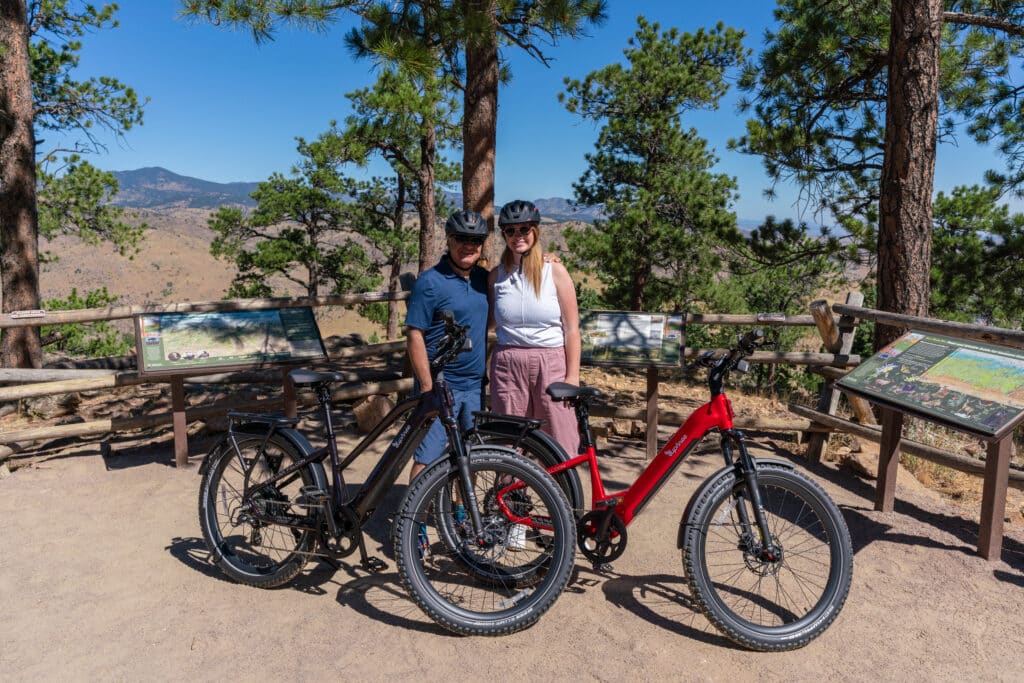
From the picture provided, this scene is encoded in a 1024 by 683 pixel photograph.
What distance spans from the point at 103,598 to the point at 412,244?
47.9ft

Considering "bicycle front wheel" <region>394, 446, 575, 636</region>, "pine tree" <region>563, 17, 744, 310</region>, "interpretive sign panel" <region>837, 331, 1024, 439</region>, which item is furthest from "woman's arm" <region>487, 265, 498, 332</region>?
"pine tree" <region>563, 17, 744, 310</region>

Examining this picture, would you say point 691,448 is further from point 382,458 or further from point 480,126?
point 480,126

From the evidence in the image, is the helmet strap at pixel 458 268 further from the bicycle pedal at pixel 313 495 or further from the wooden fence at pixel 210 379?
the wooden fence at pixel 210 379

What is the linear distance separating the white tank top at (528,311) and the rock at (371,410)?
2.62 metres

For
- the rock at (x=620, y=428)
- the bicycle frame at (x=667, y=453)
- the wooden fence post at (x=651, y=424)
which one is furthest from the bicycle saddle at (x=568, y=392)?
the rock at (x=620, y=428)

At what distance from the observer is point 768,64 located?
823cm

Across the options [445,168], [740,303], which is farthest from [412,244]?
[740,303]

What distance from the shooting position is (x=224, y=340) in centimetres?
492

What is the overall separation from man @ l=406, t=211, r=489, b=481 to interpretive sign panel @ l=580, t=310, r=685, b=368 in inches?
72.0

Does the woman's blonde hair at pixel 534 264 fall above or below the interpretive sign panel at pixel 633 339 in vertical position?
above

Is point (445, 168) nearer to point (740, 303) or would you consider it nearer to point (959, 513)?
point (740, 303)

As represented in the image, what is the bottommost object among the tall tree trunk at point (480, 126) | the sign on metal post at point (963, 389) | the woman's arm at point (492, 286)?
the sign on metal post at point (963, 389)

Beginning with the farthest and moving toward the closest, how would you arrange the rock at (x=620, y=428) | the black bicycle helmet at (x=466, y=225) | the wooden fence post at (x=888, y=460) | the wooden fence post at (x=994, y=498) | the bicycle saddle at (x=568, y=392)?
the rock at (x=620, y=428), the wooden fence post at (x=888, y=460), the wooden fence post at (x=994, y=498), the black bicycle helmet at (x=466, y=225), the bicycle saddle at (x=568, y=392)

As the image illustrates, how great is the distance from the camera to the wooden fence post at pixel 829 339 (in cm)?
534
